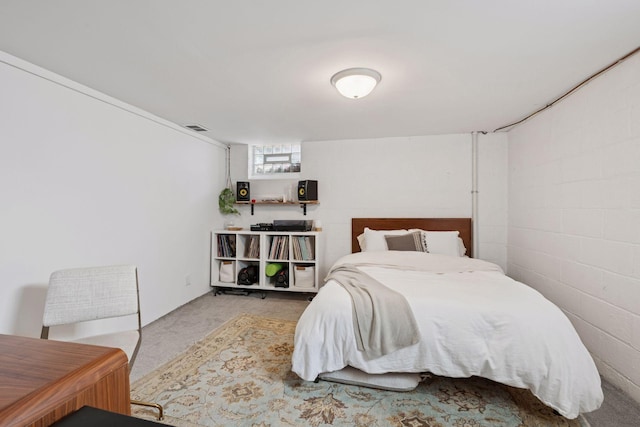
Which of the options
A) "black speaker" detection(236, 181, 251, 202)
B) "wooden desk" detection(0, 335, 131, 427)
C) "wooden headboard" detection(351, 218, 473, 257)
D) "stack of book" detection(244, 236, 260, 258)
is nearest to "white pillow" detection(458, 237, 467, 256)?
"wooden headboard" detection(351, 218, 473, 257)

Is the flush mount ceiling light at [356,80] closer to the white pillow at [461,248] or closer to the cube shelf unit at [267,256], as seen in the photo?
the cube shelf unit at [267,256]

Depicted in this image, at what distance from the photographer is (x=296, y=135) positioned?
3551mm

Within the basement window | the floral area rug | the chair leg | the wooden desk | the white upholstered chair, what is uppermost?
the basement window

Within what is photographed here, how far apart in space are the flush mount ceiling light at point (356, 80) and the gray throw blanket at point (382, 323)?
1418 millimetres

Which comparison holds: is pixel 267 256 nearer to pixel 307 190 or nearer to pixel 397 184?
pixel 307 190

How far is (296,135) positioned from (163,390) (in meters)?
2.84

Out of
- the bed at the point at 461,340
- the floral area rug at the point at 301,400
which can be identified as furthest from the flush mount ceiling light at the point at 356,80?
the floral area rug at the point at 301,400

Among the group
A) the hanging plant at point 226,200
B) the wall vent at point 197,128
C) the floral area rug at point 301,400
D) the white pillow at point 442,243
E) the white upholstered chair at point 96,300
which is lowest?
the floral area rug at point 301,400

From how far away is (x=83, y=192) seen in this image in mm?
2150

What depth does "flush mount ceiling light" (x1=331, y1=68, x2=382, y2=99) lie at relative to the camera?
6.19 ft

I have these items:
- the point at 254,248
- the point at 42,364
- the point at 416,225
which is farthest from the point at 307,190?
the point at 42,364

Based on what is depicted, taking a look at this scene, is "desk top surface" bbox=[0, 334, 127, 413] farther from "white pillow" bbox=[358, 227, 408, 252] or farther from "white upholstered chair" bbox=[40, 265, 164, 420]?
"white pillow" bbox=[358, 227, 408, 252]

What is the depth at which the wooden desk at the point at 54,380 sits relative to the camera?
317 millimetres

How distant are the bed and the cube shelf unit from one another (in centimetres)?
152
